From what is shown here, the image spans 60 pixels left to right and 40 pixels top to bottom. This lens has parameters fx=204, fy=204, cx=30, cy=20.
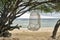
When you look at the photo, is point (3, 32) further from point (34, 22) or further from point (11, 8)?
point (34, 22)

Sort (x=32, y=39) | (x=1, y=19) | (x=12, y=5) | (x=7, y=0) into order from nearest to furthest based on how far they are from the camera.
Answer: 1. (x=7, y=0)
2. (x=12, y=5)
3. (x=1, y=19)
4. (x=32, y=39)

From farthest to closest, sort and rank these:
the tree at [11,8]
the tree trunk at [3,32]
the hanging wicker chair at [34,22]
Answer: the hanging wicker chair at [34,22] → the tree trunk at [3,32] → the tree at [11,8]

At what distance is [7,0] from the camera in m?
3.65

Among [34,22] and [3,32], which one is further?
[34,22]

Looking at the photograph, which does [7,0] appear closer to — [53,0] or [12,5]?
[12,5]

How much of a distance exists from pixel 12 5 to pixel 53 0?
0.82 metres

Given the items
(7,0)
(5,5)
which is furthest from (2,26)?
(7,0)

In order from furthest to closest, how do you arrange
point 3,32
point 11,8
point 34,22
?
point 34,22
point 3,32
point 11,8

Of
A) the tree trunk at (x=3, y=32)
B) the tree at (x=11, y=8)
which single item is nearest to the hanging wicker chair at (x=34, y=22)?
the tree trunk at (x=3, y=32)

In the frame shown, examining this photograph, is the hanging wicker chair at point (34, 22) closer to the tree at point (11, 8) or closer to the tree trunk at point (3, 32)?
the tree trunk at point (3, 32)

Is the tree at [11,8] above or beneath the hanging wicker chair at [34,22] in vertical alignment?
above

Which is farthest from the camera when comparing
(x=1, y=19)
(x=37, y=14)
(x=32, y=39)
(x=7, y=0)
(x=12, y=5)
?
(x=37, y=14)

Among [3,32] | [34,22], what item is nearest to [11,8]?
[3,32]

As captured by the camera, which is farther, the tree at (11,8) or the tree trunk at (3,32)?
the tree trunk at (3,32)
